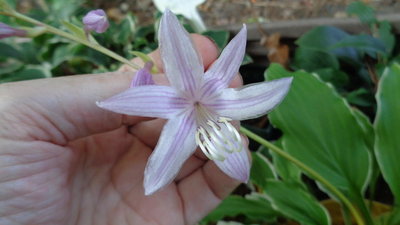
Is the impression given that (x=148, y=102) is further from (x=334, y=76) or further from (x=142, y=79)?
(x=334, y=76)

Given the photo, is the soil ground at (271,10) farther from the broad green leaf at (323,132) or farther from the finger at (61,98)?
the finger at (61,98)

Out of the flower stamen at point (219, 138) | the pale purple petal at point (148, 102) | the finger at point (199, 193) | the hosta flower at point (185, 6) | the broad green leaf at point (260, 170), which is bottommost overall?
the broad green leaf at point (260, 170)

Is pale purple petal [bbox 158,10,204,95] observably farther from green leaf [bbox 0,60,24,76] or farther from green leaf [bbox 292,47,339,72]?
green leaf [bbox 0,60,24,76]

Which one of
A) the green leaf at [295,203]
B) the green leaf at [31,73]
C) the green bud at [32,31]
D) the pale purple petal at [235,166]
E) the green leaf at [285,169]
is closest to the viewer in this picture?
the pale purple petal at [235,166]

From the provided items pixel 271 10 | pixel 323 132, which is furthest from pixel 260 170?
pixel 271 10

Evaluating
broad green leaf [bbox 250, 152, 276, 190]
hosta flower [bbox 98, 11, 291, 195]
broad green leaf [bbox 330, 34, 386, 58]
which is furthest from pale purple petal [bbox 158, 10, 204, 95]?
broad green leaf [bbox 330, 34, 386, 58]

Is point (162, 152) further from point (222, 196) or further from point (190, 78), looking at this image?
point (222, 196)

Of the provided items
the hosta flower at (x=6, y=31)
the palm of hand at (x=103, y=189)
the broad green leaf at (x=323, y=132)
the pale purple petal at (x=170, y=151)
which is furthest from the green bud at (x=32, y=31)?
the broad green leaf at (x=323, y=132)
